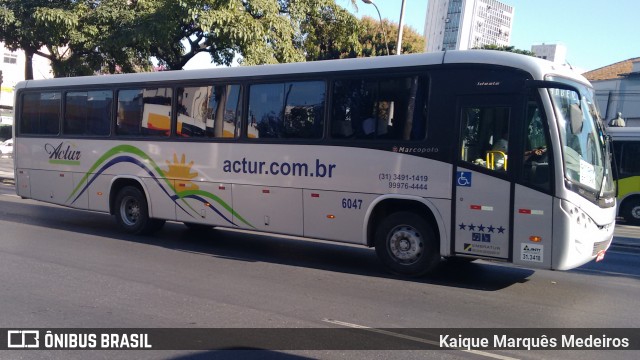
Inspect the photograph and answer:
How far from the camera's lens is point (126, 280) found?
816cm

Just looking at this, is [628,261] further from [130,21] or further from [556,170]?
[130,21]

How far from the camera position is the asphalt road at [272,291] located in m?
6.38

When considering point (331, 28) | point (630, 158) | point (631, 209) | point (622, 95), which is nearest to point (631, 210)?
point (631, 209)

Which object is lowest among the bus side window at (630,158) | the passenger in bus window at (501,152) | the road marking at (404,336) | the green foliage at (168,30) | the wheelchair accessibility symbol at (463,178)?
the road marking at (404,336)

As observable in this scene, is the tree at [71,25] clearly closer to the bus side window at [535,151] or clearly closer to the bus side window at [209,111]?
the bus side window at [209,111]

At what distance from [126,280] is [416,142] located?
4.46 metres

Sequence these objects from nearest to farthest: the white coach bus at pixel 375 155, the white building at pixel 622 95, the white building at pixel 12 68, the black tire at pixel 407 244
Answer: the white coach bus at pixel 375 155, the black tire at pixel 407 244, the white building at pixel 622 95, the white building at pixel 12 68

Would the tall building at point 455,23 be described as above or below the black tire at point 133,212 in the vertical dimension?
above

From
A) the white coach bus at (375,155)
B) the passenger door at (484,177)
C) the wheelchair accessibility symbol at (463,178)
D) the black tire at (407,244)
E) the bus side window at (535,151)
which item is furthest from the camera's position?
the black tire at (407,244)

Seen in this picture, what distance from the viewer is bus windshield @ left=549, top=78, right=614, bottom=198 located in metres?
7.77

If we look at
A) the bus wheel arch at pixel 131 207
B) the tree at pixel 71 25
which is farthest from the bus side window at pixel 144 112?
the tree at pixel 71 25

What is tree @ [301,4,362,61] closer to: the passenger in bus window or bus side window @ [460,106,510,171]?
bus side window @ [460,106,510,171]

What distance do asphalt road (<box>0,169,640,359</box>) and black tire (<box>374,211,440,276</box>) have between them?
27 centimetres

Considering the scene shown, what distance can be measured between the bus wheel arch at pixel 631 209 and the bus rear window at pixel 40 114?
1767cm
